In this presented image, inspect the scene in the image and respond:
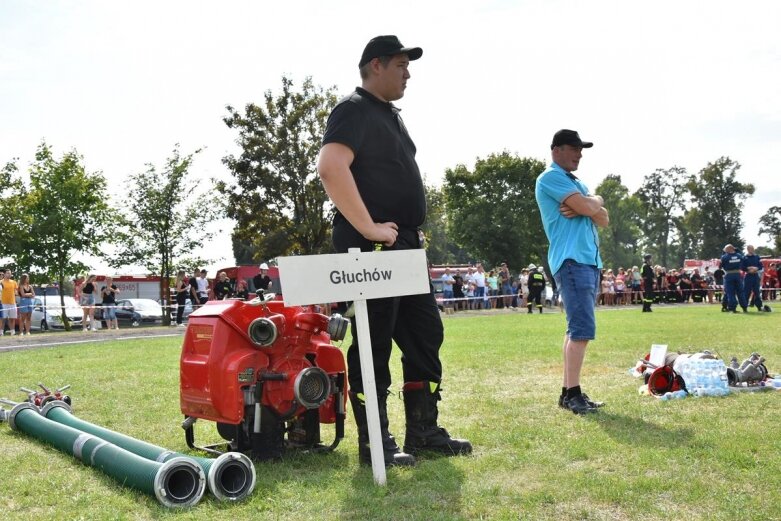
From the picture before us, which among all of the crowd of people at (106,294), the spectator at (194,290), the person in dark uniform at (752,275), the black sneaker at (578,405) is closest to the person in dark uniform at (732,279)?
the person in dark uniform at (752,275)

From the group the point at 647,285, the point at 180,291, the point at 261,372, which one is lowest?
the point at 261,372

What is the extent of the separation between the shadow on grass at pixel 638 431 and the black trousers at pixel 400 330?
4.06ft

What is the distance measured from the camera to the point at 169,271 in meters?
35.8

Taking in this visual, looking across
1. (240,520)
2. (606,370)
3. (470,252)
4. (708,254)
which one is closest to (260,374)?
(240,520)

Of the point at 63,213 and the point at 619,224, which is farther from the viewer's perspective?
the point at 619,224

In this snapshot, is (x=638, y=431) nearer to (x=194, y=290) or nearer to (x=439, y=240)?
(x=194, y=290)

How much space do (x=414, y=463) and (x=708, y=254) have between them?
328ft

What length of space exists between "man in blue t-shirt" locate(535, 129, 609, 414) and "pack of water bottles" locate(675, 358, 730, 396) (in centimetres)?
95

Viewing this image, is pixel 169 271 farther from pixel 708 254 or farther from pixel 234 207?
pixel 708 254

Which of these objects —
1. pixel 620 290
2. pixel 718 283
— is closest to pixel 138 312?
pixel 620 290

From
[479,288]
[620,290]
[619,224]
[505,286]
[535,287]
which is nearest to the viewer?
[535,287]

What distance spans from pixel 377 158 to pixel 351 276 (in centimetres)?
87

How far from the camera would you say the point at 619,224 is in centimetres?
11275

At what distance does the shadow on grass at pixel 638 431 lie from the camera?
476 centimetres
